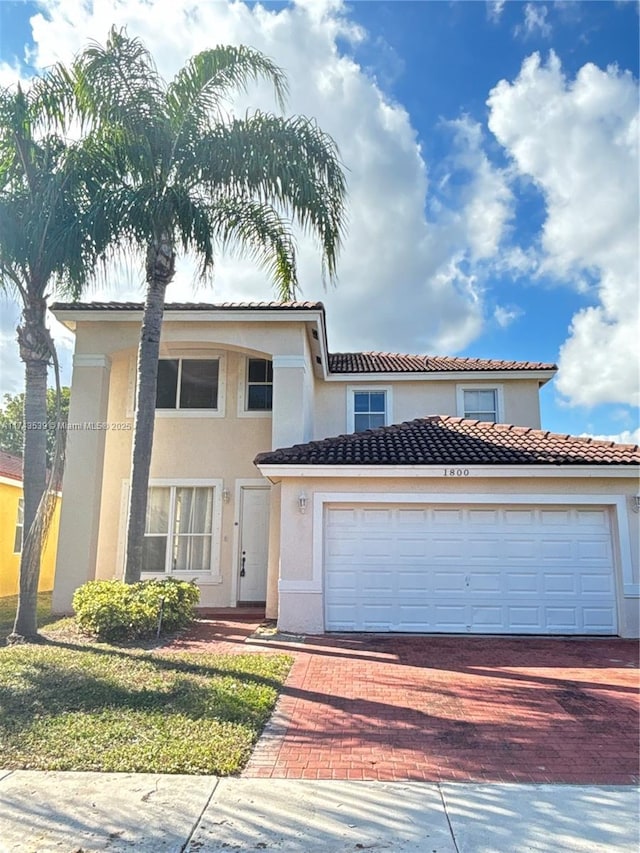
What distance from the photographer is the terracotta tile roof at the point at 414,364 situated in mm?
17344

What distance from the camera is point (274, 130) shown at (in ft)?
37.3

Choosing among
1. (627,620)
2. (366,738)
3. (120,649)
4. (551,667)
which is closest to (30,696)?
(120,649)

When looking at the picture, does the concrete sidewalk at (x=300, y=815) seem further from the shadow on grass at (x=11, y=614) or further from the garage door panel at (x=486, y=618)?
the shadow on grass at (x=11, y=614)

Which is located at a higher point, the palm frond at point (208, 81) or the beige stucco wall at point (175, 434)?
the palm frond at point (208, 81)

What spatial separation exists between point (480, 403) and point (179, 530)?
10.0 metres

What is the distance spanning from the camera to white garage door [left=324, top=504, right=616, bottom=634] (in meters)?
11.3

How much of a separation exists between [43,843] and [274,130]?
11813 mm

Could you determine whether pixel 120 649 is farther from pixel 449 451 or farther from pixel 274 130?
pixel 274 130

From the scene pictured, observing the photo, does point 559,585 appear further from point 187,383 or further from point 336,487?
point 187,383

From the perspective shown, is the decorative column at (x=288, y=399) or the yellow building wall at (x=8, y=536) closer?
the decorative column at (x=288, y=399)

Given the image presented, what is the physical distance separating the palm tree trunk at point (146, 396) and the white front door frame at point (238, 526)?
3198 mm

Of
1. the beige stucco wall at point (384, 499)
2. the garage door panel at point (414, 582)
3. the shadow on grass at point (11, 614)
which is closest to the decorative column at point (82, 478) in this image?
the shadow on grass at point (11, 614)

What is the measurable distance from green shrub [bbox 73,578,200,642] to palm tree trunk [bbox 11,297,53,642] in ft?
3.02

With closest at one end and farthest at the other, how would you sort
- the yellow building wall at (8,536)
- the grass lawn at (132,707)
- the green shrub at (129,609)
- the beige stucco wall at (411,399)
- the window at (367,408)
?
the grass lawn at (132,707) < the green shrub at (129,609) < the yellow building wall at (8,536) < the beige stucco wall at (411,399) < the window at (367,408)
